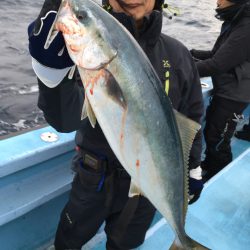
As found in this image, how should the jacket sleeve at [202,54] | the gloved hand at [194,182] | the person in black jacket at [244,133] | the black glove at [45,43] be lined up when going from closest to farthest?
1. the black glove at [45,43]
2. the gloved hand at [194,182]
3. the jacket sleeve at [202,54]
4. the person in black jacket at [244,133]

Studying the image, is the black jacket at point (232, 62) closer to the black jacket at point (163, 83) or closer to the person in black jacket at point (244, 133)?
the person in black jacket at point (244, 133)

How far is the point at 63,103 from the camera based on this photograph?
1.97 meters

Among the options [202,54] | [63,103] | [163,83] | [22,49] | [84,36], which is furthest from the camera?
[22,49]

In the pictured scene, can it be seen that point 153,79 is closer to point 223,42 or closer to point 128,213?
point 128,213

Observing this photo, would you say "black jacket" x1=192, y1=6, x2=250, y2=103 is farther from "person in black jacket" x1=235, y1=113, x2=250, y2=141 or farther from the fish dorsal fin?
the fish dorsal fin

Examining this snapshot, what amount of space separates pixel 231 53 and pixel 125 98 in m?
3.04

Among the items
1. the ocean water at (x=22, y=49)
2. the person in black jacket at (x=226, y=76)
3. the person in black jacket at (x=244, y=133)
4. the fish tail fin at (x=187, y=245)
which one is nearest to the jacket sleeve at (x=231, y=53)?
the person in black jacket at (x=226, y=76)

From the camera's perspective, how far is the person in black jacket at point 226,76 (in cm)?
424

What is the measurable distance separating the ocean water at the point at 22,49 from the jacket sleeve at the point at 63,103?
3.09 meters

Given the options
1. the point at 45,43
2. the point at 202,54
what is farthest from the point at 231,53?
the point at 45,43

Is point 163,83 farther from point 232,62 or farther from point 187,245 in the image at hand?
point 232,62

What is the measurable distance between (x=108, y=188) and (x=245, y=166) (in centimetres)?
224

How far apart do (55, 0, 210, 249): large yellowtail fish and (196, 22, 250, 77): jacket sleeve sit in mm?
2795

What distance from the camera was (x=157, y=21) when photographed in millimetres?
2273
